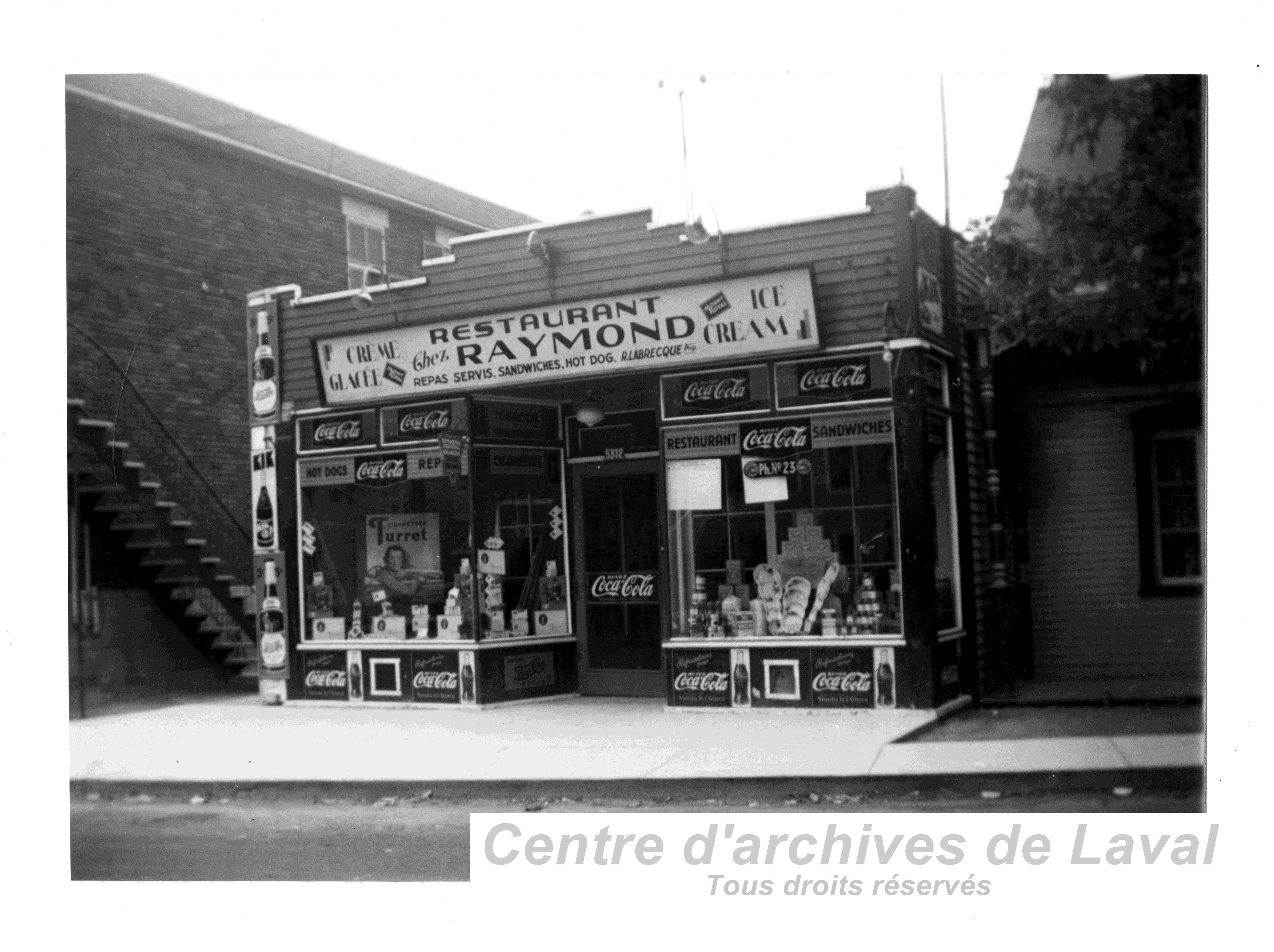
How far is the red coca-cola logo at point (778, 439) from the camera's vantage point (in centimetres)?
905

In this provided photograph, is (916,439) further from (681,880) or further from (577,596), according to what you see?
(681,880)

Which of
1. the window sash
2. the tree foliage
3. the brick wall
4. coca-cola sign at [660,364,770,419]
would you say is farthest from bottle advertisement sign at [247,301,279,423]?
the window sash

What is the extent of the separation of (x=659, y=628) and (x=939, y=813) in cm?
400

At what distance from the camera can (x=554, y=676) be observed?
1024 centimetres

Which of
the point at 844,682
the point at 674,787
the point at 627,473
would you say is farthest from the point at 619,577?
the point at 674,787

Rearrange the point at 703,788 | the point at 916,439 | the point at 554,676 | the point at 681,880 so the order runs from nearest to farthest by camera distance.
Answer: the point at 681,880 < the point at 703,788 < the point at 916,439 < the point at 554,676

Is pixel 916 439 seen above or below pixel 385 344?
below

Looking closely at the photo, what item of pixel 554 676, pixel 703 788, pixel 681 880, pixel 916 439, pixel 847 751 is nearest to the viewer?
pixel 681 880

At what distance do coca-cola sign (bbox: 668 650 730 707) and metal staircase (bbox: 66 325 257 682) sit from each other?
3979mm

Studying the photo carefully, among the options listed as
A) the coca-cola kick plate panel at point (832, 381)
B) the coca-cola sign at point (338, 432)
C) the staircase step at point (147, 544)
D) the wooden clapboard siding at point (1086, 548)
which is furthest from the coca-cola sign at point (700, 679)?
the staircase step at point (147, 544)

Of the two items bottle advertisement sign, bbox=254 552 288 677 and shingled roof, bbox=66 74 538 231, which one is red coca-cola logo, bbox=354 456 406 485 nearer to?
bottle advertisement sign, bbox=254 552 288 677

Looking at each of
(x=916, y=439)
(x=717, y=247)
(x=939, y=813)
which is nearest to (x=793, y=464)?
(x=916, y=439)

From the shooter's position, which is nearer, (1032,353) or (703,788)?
(703,788)

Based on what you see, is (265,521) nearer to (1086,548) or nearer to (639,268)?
(639,268)
